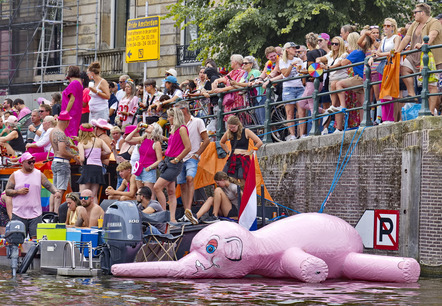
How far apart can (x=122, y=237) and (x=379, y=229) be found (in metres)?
3.77

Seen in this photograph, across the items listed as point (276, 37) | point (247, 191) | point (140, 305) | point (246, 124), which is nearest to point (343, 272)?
point (247, 191)

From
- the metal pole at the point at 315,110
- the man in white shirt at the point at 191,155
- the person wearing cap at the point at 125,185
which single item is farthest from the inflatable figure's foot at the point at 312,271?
the person wearing cap at the point at 125,185

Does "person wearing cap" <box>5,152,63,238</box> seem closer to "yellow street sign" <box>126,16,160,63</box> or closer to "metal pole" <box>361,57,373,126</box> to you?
"metal pole" <box>361,57,373,126</box>

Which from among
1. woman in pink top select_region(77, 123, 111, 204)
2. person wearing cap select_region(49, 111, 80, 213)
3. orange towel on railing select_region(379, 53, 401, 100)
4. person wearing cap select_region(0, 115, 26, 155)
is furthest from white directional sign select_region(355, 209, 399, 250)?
person wearing cap select_region(0, 115, 26, 155)

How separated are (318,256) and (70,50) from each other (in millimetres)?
21107

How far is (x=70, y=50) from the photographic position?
3381cm

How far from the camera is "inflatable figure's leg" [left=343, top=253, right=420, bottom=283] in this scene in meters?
13.8

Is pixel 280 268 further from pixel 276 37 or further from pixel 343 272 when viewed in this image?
pixel 276 37

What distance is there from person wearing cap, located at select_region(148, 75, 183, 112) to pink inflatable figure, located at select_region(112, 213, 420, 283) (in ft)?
17.5

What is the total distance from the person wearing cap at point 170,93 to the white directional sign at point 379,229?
206 inches

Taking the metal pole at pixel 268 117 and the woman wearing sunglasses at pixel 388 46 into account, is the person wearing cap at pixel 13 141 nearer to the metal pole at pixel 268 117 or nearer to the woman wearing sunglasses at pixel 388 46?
the metal pole at pixel 268 117

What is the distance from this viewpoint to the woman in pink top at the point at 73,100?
2002cm

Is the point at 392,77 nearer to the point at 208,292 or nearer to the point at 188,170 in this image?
the point at 188,170

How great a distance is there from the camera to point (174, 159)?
16859mm
